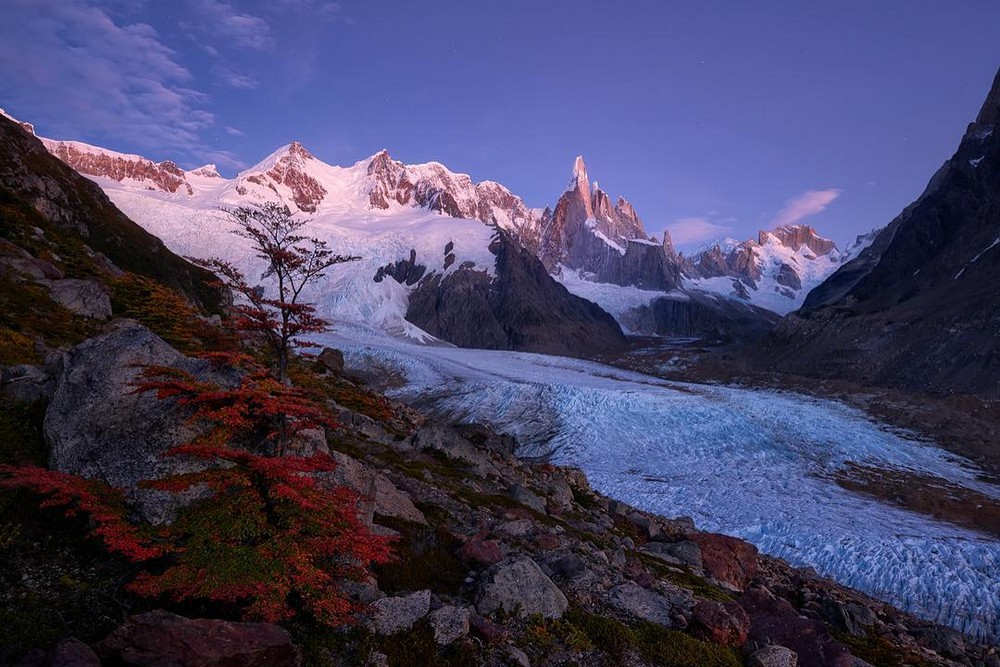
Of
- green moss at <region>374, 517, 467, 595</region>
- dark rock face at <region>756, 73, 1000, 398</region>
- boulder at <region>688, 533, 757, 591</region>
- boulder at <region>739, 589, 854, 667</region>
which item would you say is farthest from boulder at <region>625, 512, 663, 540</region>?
dark rock face at <region>756, 73, 1000, 398</region>

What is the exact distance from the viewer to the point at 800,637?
10.7 metres

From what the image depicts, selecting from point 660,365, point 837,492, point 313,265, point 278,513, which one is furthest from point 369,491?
point 660,365

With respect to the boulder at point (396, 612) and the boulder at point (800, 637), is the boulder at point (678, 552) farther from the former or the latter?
the boulder at point (396, 612)

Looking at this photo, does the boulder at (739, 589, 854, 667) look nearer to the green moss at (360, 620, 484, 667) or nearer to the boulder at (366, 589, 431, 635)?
the green moss at (360, 620, 484, 667)

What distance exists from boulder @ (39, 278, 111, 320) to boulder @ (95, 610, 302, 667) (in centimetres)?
2455

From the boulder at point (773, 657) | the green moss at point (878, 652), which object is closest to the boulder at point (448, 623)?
the boulder at point (773, 657)

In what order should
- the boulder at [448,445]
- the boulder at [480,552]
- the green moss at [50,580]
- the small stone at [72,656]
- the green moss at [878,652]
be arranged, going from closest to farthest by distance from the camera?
the small stone at [72,656], the green moss at [50,580], the boulder at [480,552], the green moss at [878,652], the boulder at [448,445]

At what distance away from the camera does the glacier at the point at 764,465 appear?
21.4 m

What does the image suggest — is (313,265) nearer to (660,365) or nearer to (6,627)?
(6,627)

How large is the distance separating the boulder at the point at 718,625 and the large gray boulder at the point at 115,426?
32.9 ft

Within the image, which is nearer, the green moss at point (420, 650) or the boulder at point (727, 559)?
the green moss at point (420, 650)

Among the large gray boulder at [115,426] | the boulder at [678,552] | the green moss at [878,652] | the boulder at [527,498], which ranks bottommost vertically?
the boulder at [678,552]

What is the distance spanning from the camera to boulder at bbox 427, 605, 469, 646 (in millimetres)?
8359

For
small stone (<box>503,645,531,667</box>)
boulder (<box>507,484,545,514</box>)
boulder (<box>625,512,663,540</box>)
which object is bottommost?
boulder (<box>625,512,663,540</box>)
